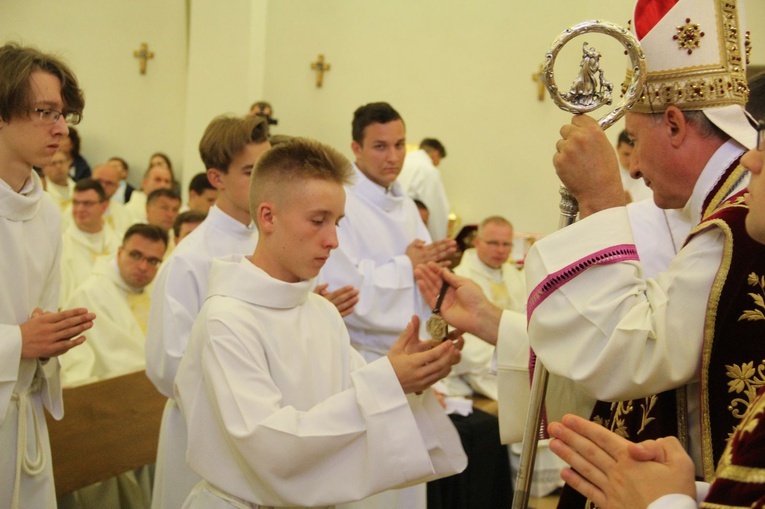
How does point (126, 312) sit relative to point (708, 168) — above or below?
below

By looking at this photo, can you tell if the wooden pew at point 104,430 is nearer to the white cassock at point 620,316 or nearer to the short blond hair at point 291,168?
the short blond hair at point 291,168

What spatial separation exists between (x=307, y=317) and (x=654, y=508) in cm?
138

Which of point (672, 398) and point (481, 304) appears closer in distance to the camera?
point (672, 398)

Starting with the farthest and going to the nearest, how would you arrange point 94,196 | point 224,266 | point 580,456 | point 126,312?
point 94,196 → point 126,312 → point 224,266 → point 580,456

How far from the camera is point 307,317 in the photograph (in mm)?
2646

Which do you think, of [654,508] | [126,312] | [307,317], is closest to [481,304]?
[307,317]

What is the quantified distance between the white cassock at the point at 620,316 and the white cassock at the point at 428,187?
8400 millimetres

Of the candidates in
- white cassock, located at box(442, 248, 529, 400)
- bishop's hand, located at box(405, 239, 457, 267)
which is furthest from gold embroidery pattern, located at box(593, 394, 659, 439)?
white cassock, located at box(442, 248, 529, 400)

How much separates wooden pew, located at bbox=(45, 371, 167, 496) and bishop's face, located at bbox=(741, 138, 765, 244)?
11.2ft

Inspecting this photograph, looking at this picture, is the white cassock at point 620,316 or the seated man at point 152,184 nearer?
the white cassock at point 620,316

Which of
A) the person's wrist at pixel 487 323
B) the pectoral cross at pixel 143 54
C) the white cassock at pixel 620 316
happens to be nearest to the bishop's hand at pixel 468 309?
the person's wrist at pixel 487 323

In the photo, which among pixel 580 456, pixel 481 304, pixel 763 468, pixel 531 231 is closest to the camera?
pixel 763 468

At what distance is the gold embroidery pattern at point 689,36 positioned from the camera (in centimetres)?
221

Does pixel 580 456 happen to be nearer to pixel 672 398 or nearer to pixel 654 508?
pixel 654 508
